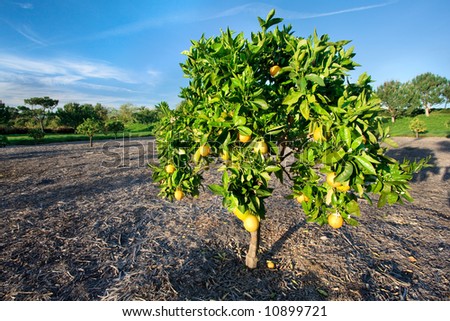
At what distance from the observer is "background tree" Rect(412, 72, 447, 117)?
39.4m

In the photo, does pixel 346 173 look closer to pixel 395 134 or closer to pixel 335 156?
pixel 335 156

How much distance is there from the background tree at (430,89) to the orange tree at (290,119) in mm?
50702

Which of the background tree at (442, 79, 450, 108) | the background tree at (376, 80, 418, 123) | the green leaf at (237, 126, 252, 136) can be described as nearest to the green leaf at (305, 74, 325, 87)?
the green leaf at (237, 126, 252, 136)

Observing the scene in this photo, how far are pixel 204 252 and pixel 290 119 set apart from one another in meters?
2.37

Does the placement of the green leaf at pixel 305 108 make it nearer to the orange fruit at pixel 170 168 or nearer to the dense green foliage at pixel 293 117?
the dense green foliage at pixel 293 117

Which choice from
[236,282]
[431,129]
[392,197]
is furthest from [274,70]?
[431,129]

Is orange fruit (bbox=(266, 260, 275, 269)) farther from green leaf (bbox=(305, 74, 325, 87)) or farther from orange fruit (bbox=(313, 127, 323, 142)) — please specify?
green leaf (bbox=(305, 74, 325, 87))

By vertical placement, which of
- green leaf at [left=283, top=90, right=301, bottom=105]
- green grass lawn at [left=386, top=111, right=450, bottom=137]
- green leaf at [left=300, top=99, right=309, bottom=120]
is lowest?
green leaf at [left=300, top=99, right=309, bottom=120]

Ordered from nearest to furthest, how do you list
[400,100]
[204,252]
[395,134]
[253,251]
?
[253,251] < [204,252] < [395,134] < [400,100]

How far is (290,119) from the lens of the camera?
2342 millimetres

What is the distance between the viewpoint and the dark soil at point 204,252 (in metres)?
2.83

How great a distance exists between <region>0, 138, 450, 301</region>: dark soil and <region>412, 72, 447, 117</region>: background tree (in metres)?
46.8

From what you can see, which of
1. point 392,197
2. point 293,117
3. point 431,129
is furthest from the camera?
point 431,129

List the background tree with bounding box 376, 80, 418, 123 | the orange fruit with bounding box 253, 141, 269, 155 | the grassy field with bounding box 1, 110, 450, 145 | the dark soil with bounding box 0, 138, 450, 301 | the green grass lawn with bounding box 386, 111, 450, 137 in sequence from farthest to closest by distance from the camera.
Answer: the background tree with bounding box 376, 80, 418, 123, the grassy field with bounding box 1, 110, 450, 145, the green grass lawn with bounding box 386, 111, 450, 137, the dark soil with bounding box 0, 138, 450, 301, the orange fruit with bounding box 253, 141, 269, 155
